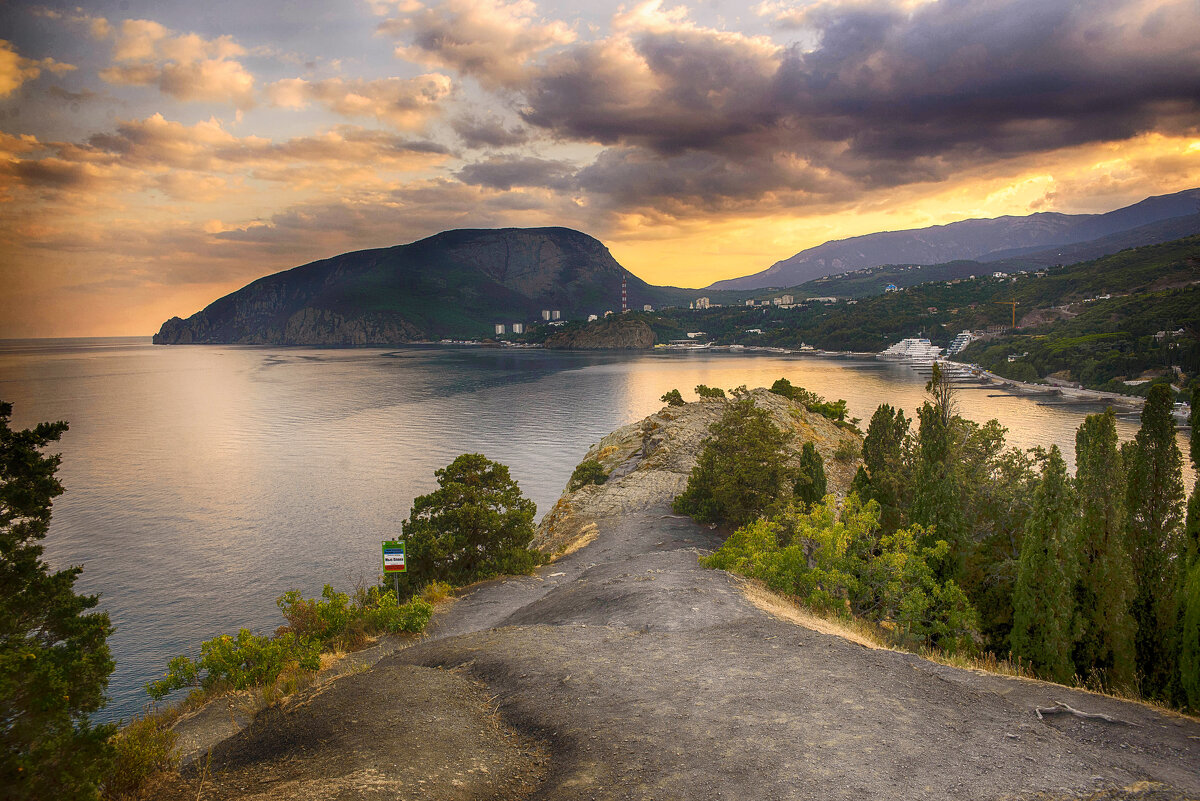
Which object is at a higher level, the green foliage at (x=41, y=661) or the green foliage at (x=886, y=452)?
the green foliage at (x=41, y=661)

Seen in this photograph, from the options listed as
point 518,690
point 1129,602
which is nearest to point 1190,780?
point 518,690

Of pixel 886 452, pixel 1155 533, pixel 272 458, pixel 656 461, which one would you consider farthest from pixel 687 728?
pixel 272 458

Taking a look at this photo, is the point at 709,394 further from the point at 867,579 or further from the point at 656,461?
the point at 867,579

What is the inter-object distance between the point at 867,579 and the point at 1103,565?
268 inches

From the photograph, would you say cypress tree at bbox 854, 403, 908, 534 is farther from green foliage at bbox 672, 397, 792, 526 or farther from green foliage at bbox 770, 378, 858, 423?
green foliage at bbox 770, 378, 858, 423

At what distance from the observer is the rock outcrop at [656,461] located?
123 ft

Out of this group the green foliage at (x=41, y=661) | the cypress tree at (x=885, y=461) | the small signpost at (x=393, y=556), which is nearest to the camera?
the green foliage at (x=41, y=661)

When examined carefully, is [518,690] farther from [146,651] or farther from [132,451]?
[132,451]

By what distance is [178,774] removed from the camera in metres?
10.0

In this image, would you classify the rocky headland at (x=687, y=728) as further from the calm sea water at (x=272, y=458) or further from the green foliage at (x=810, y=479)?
A: the calm sea water at (x=272, y=458)

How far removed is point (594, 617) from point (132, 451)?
68914mm

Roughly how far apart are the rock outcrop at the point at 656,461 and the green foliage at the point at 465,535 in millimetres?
5847

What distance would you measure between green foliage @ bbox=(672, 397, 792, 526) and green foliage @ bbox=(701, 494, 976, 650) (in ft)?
30.6

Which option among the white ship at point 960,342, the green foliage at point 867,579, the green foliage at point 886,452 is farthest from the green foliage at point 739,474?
the white ship at point 960,342
